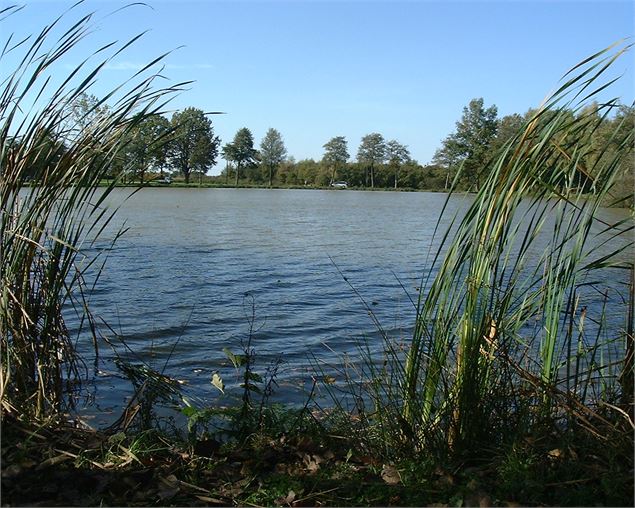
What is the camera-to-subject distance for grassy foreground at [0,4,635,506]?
2.71 meters

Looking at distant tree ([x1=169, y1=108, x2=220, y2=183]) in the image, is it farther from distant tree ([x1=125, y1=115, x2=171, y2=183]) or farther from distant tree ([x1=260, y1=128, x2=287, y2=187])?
distant tree ([x1=260, y1=128, x2=287, y2=187])

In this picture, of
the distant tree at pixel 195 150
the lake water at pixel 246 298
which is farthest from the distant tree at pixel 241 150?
the lake water at pixel 246 298

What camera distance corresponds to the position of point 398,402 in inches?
138

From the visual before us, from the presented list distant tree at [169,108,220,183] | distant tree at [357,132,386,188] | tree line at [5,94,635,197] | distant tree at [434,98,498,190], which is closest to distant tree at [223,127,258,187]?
tree line at [5,94,635,197]

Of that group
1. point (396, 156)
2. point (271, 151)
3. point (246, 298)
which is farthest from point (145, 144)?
point (271, 151)

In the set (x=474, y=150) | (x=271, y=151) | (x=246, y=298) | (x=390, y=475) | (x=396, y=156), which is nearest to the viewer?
(x=390, y=475)

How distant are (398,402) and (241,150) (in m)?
58.7

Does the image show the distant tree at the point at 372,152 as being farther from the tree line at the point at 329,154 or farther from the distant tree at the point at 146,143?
the distant tree at the point at 146,143

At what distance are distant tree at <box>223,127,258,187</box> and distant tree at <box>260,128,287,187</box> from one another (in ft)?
17.9

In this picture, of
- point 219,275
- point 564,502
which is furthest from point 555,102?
point 219,275

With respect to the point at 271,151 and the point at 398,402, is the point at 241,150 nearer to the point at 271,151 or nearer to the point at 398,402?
the point at 271,151

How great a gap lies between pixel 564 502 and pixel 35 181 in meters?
3.04

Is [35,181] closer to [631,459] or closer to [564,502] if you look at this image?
[564,502]

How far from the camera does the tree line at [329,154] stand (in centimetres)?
357
